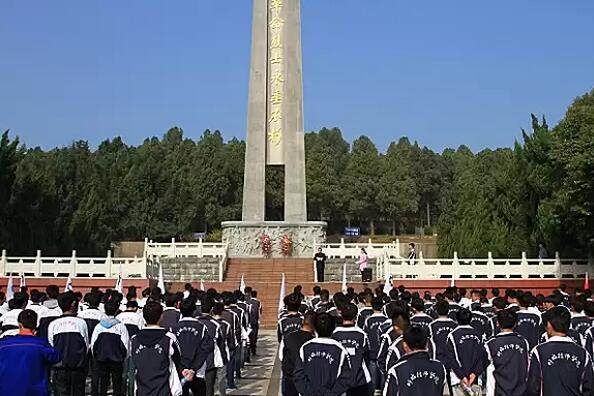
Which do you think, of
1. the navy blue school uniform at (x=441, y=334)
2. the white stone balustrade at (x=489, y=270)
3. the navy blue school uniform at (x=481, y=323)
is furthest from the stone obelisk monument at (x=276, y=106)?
the navy blue school uniform at (x=441, y=334)

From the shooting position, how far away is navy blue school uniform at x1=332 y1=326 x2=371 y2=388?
584cm

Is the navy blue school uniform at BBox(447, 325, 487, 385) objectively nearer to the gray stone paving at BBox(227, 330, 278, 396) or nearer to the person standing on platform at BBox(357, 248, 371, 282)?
the gray stone paving at BBox(227, 330, 278, 396)

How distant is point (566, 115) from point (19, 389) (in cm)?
1934

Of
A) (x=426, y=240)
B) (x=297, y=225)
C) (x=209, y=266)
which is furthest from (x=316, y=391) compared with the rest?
(x=426, y=240)

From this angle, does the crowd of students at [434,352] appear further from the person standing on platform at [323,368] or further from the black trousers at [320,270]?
the black trousers at [320,270]

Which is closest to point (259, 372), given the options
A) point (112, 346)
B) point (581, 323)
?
point (112, 346)

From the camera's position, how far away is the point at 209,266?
26000mm

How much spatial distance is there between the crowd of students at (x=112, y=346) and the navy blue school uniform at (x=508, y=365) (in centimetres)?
263

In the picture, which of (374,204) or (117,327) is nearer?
(117,327)

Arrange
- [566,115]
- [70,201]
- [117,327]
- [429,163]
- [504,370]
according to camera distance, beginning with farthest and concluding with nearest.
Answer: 1. [429,163]
2. [70,201]
3. [566,115]
4. [117,327]
5. [504,370]

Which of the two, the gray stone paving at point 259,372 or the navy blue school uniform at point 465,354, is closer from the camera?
the navy blue school uniform at point 465,354

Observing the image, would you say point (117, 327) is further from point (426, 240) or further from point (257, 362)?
point (426, 240)

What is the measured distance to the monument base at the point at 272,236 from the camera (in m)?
29.4

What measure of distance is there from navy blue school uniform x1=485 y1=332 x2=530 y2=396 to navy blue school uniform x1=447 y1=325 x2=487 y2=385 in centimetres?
81
